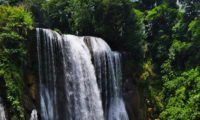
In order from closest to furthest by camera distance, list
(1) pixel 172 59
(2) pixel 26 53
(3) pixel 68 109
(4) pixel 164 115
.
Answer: (2) pixel 26 53
(3) pixel 68 109
(4) pixel 164 115
(1) pixel 172 59

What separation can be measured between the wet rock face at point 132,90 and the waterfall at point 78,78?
573 millimetres

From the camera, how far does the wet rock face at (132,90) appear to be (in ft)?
90.9

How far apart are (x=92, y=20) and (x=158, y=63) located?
741 centimetres

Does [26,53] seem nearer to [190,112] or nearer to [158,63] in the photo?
[190,112]

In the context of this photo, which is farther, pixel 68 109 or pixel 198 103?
pixel 198 103

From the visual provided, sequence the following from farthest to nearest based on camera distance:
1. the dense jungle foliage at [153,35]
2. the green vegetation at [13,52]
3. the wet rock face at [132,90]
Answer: the dense jungle foliage at [153,35] < the wet rock face at [132,90] < the green vegetation at [13,52]

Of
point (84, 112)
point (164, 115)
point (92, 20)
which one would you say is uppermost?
point (92, 20)

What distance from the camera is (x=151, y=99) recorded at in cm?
3020

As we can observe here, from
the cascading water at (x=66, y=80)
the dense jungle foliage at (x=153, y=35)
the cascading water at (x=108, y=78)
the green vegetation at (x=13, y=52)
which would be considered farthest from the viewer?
the dense jungle foliage at (x=153, y=35)

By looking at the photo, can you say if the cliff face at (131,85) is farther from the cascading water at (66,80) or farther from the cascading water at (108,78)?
the cascading water at (108,78)

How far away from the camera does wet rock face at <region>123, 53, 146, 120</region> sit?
2772 cm

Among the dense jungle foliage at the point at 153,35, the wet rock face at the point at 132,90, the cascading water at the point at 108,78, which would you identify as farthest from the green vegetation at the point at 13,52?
the wet rock face at the point at 132,90

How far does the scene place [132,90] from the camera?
92.2ft

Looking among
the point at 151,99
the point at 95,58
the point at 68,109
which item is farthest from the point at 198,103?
the point at 68,109
